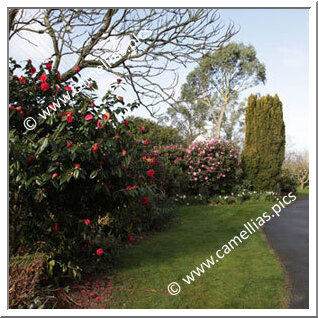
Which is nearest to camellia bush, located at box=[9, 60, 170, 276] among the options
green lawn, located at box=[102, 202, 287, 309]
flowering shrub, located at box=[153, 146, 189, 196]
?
green lawn, located at box=[102, 202, 287, 309]

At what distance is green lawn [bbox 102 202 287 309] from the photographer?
3113 mm

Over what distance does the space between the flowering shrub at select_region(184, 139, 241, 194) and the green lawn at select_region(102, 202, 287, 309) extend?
13.5 feet

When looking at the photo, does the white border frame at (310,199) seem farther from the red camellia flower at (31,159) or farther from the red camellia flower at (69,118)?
the red camellia flower at (69,118)

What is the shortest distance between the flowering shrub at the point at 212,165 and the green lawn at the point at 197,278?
4119mm

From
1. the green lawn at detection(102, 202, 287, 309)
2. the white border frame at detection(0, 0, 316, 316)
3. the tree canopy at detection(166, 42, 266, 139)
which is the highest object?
the tree canopy at detection(166, 42, 266, 139)

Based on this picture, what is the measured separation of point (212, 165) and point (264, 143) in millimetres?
2699

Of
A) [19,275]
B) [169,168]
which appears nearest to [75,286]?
[19,275]

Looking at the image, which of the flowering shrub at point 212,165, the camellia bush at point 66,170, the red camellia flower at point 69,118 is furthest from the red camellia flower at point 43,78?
the flowering shrub at point 212,165

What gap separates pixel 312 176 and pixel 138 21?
3.67 m

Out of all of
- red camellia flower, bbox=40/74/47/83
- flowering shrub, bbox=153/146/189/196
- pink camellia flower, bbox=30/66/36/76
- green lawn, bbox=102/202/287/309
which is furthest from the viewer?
flowering shrub, bbox=153/146/189/196

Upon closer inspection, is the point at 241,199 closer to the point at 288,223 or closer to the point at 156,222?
the point at 288,223

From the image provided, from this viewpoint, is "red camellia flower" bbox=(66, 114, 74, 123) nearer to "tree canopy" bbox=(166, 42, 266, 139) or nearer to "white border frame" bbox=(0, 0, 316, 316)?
"white border frame" bbox=(0, 0, 316, 316)

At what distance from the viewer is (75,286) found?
11.1 ft

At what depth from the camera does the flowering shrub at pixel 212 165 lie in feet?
33.0
